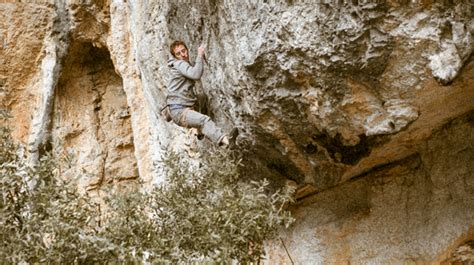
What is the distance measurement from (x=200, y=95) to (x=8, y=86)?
441 cm

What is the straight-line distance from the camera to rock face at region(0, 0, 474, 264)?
5.95 meters

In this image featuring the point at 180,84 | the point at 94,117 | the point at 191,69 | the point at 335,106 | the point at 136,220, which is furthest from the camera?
the point at 94,117

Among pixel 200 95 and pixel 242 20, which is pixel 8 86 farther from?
pixel 242 20

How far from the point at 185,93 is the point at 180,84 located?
114mm

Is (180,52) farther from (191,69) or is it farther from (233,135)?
(233,135)

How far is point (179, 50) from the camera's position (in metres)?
7.66

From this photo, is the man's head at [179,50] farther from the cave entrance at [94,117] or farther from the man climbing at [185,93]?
the cave entrance at [94,117]

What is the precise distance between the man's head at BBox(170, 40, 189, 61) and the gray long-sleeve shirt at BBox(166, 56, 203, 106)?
7cm

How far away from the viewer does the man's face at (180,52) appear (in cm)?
765

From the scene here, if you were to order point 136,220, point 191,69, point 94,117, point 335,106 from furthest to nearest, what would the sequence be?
1. point 94,117
2. point 191,69
3. point 335,106
4. point 136,220

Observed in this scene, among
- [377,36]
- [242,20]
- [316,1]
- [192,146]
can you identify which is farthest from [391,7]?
[192,146]

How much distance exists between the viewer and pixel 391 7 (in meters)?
5.71

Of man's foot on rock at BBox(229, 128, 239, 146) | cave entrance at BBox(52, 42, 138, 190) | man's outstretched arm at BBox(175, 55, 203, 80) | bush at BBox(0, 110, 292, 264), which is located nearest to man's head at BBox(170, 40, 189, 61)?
man's outstretched arm at BBox(175, 55, 203, 80)

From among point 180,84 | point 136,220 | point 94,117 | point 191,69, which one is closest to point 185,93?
point 180,84
